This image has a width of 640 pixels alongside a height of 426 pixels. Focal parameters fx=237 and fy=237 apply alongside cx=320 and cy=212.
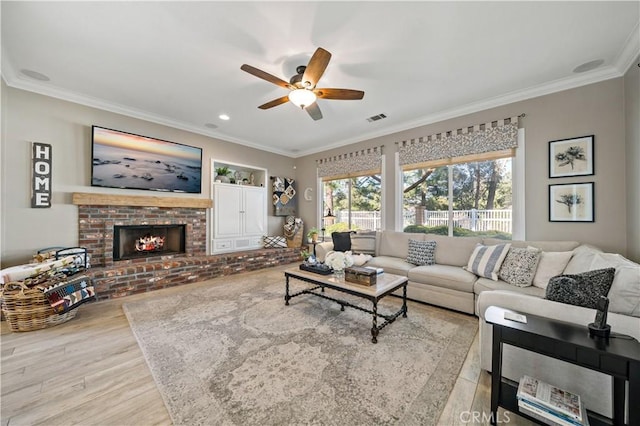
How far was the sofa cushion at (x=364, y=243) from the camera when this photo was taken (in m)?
4.12

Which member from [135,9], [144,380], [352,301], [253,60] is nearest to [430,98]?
[253,60]

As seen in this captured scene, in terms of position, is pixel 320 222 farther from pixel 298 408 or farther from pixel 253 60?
pixel 298 408

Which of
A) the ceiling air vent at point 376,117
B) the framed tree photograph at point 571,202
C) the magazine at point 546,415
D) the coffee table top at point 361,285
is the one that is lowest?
the magazine at point 546,415

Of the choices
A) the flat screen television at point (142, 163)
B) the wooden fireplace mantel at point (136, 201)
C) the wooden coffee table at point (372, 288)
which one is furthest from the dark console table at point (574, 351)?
the flat screen television at point (142, 163)

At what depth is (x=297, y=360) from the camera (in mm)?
1874

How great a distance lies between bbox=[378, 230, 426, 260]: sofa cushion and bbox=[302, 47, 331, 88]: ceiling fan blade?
2715 mm

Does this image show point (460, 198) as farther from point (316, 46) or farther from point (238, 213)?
point (238, 213)

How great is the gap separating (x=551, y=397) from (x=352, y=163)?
4.36 m

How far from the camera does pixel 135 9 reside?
1.86 m

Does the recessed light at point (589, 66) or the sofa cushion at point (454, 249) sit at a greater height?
the recessed light at point (589, 66)

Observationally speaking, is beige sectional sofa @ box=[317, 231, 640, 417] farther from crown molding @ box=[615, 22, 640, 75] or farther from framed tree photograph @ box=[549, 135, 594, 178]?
crown molding @ box=[615, 22, 640, 75]

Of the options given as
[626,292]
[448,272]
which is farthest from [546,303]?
[448,272]

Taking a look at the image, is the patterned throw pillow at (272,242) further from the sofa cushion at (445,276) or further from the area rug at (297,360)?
the sofa cushion at (445,276)

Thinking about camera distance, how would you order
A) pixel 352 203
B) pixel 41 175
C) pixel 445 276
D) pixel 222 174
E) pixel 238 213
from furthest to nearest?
pixel 352 203 < pixel 238 213 < pixel 222 174 < pixel 41 175 < pixel 445 276
